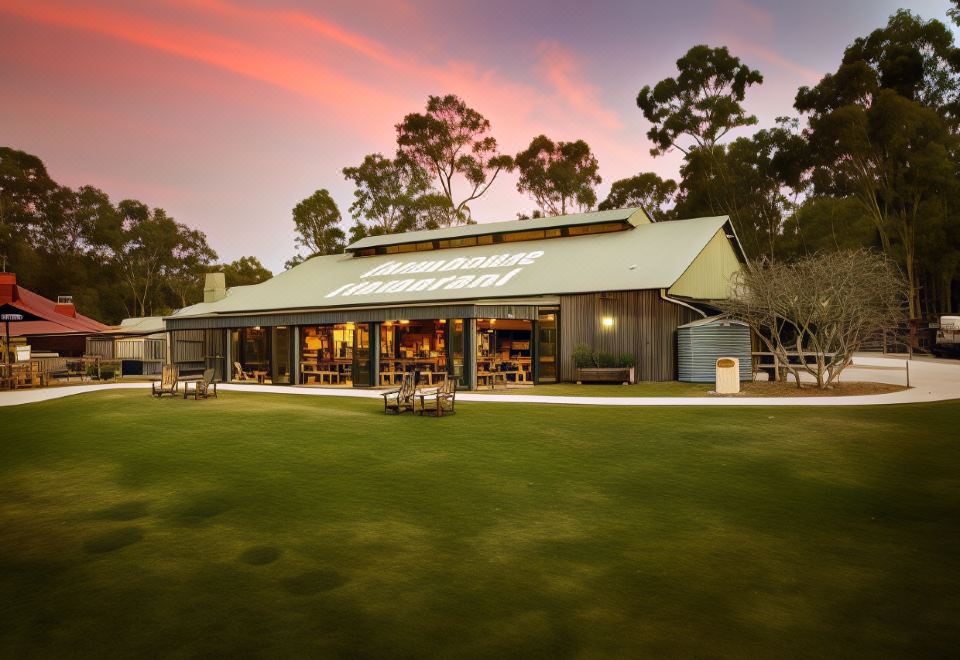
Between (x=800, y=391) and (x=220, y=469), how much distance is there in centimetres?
1651

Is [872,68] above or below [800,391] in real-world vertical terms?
above

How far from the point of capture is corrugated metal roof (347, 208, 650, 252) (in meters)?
30.4

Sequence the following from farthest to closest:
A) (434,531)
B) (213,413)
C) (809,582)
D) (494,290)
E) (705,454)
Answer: (494,290) < (213,413) < (705,454) < (434,531) < (809,582)

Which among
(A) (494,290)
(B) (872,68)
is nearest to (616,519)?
(A) (494,290)

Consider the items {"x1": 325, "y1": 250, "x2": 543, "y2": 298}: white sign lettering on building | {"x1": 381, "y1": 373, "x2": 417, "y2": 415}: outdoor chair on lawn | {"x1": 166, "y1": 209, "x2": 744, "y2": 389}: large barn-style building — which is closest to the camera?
{"x1": 381, "y1": 373, "x2": 417, "y2": 415}: outdoor chair on lawn

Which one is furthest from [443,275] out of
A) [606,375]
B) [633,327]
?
[606,375]

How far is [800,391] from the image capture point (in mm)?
19188

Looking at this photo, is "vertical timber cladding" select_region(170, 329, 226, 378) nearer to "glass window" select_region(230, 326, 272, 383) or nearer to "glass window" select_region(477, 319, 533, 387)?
"glass window" select_region(230, 326, 272, 383)

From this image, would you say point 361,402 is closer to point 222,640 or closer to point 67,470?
point 67,470

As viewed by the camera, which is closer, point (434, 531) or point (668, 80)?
point (434, 531)

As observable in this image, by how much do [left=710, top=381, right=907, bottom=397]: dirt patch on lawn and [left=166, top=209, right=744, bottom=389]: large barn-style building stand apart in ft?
14.2

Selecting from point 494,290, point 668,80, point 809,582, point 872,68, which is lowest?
point 809,582

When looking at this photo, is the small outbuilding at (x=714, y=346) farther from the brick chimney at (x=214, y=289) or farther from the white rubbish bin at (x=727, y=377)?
the brick chimney at (x=214, y=289)

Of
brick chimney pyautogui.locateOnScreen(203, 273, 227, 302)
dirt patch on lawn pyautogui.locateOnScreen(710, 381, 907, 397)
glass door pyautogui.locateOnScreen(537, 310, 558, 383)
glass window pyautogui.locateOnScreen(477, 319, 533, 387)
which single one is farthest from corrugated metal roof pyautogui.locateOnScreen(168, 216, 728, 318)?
dirt patch on lawn pyautogui.locateOnScreen(710, 381, 907, 397)
